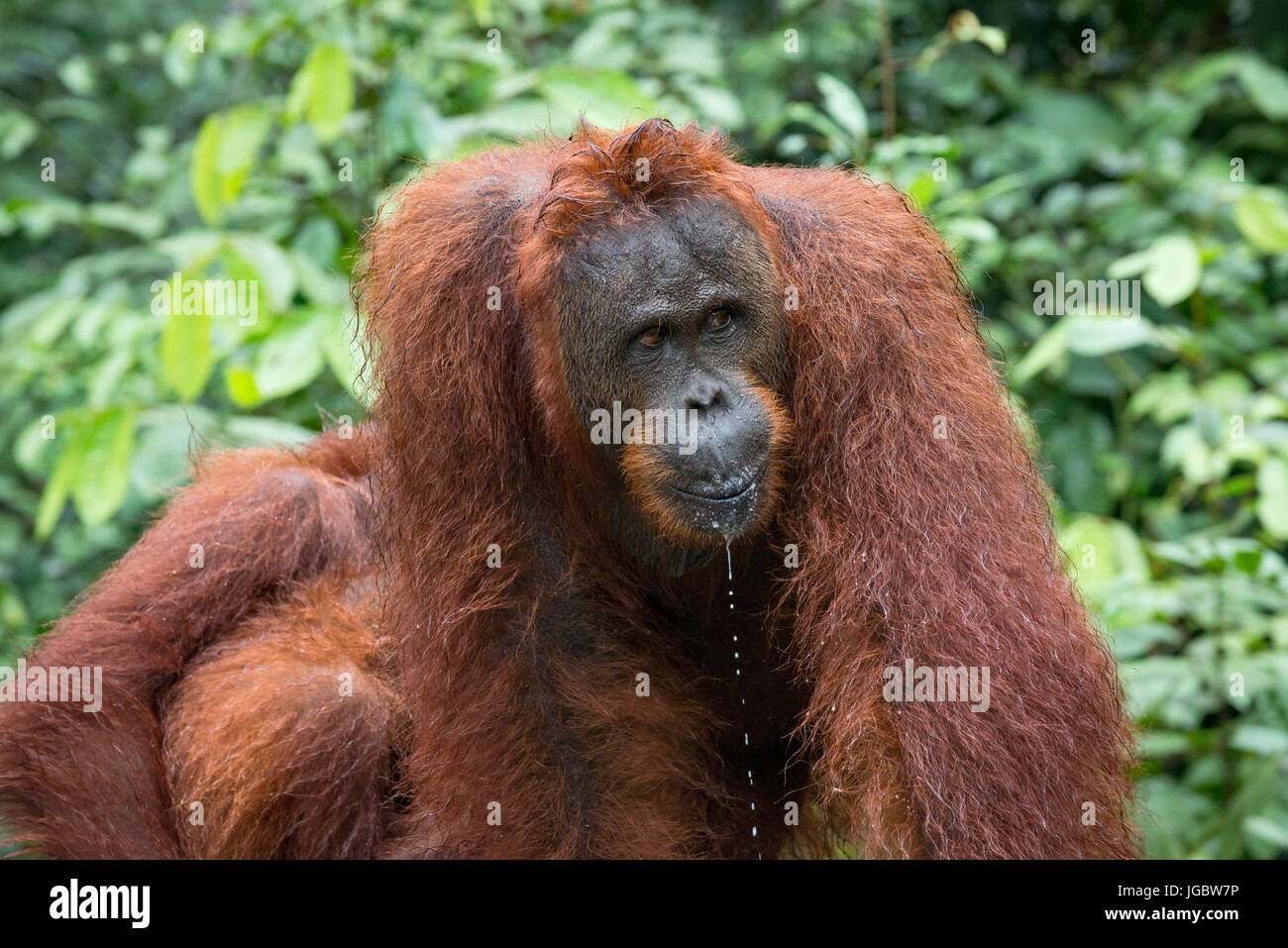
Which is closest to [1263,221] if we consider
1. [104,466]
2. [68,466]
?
[104,466]

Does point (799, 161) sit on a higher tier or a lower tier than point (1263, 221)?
higher

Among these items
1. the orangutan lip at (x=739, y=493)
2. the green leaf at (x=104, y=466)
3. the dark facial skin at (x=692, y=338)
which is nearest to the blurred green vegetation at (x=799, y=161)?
the green leaf at (x=104, y=466)

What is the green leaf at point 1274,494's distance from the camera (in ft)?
12.3

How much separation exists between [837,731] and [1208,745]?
7.24 ft

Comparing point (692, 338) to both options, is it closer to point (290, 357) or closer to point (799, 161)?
point (290, 357)

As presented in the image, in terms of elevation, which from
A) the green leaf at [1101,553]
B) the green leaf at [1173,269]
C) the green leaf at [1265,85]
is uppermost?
the green leaf at [1265,85]

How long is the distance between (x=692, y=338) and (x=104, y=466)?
6.57 ft

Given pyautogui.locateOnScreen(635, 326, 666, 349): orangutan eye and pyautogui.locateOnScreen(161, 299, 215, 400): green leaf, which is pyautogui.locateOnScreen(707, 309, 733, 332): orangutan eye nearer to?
pyautogui.locateOnScreen(635, 326, 666, 349): orangutan eye

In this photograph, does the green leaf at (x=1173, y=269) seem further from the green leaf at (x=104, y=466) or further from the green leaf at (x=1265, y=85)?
the green leaf at (x=104, y=466)

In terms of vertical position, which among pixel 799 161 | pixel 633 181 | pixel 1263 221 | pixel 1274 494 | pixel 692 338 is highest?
pixel 799 161

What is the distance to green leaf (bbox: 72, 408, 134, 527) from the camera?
12.4 feet

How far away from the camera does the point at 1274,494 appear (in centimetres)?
381

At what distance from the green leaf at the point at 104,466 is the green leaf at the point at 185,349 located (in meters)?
0.31

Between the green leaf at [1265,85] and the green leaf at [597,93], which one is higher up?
the green leaf at [1265,85]
